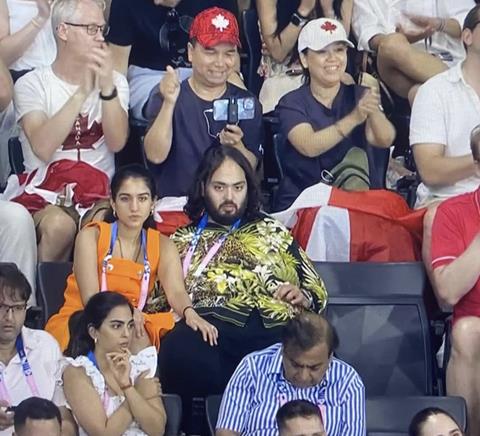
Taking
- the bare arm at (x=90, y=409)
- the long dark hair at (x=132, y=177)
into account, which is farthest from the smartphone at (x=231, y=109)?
the bare arm at (x=90, y=409)

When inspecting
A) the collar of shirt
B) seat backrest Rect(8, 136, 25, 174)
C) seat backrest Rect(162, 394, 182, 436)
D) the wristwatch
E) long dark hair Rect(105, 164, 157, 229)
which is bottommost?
seat backrest Rect(162, 394, 182, 436)

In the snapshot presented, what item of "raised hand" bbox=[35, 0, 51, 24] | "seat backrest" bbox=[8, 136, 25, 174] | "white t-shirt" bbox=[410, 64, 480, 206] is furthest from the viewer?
"raised hand" bbox=[35, 0, 51, 24]

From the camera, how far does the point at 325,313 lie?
671 centimetres

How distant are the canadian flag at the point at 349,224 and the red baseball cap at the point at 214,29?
2.51ft

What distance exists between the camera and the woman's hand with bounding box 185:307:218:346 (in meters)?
6.33

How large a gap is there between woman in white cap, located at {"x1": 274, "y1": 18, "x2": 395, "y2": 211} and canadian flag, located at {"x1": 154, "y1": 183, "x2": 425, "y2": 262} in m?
0.30

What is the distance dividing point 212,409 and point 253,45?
2.85 meters

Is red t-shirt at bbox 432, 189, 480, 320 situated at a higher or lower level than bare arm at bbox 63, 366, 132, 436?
higher

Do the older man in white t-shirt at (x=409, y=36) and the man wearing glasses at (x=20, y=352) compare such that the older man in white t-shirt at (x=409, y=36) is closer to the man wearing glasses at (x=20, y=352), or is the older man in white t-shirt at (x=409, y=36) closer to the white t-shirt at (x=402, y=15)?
the white t-shirt at (x=402, y=15)

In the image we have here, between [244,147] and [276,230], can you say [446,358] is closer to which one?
[276,230]

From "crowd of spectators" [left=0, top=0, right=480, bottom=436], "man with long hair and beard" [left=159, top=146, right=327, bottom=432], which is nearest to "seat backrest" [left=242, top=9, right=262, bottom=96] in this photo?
"crowd of spectators" [left=0, top=0, right=480, bottom=436]

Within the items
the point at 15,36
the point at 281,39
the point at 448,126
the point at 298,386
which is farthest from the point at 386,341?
the point at 15,36

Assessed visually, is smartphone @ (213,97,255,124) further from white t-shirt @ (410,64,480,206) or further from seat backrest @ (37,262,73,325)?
seat backrest @ (37,262,73,325)

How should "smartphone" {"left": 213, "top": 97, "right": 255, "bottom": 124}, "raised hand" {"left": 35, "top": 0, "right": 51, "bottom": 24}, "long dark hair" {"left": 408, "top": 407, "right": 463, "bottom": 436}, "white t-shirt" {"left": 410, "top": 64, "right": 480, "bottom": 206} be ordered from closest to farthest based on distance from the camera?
"long dark hair" {"left": 408, "top": 407, "right": 463, "bottom": 436} < "white t-shirt" {"left": 410, "top": 64, "right": 480, "bottom": 206} < "smartphone" {"left": 213, "top": 97, "right": 255, "bottom": 124} < "raised hand" {"left": 35, "top": 0, "right": 51, "bottom": 24}
